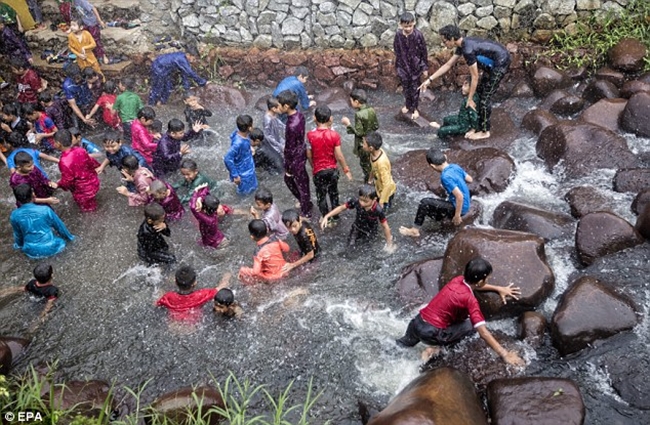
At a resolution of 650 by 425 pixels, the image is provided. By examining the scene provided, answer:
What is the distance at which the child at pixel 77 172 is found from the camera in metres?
7.54

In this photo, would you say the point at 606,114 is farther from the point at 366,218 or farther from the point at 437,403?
the point at 437,403

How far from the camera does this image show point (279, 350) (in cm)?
558

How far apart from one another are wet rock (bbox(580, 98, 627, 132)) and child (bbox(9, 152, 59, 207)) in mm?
7876

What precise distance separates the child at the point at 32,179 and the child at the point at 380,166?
4377 millimetres

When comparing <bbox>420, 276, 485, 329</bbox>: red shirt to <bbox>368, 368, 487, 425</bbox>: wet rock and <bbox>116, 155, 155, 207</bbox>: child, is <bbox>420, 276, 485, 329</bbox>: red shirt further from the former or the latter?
<bbox>116, 155, 155, 207</bbox>: child

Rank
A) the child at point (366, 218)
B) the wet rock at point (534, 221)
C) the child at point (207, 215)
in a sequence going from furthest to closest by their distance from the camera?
the child at point (207, 215), the wet rock at point (534, 221), the child at point (366, 218)

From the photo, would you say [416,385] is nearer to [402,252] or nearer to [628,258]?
[402,252]

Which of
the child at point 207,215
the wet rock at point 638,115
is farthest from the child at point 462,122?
the child at point 207,215

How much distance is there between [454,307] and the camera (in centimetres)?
474

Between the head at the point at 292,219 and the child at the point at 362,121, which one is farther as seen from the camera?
the child at the point at 362,121

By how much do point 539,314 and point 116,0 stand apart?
1103cm

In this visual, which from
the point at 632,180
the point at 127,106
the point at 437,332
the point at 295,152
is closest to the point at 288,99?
the point at 295,152

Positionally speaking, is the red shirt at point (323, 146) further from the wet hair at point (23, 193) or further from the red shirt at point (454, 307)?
the wet hair at point (23, 193)

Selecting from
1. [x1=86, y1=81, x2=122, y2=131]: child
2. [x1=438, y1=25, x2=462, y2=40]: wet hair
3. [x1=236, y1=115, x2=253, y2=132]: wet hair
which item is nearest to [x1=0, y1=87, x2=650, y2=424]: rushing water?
[x1=236, y1=115, x2=253, y2=132]: wet hair
